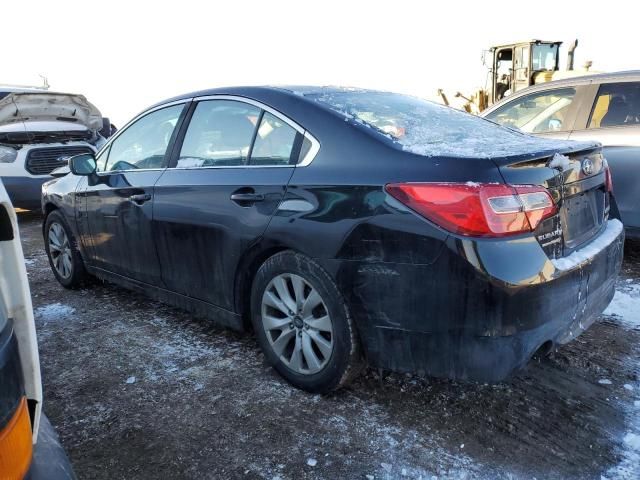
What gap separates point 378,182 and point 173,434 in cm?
146

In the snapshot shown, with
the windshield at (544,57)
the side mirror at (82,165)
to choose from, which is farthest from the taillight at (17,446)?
the windshield at (544,57)

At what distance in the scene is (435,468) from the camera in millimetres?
2170

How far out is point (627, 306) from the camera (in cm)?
374

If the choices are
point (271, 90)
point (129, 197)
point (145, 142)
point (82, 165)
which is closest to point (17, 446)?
point (271, 90)

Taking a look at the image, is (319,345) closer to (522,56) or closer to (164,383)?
(164,383)

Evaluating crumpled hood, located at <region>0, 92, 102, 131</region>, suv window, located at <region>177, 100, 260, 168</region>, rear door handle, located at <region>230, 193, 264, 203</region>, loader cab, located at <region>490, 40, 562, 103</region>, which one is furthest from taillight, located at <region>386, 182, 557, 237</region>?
loader cab, located at <region>490, 40, 562, 103</region>

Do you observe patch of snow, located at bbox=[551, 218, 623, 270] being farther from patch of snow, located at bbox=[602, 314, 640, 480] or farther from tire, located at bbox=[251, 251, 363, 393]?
tire, located at bbox=[251, 251, 363, 393]

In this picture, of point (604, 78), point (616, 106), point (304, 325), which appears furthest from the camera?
point (604, 78)

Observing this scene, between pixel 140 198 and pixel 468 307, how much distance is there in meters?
2.22

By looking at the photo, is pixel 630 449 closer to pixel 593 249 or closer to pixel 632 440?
pixel 632 440

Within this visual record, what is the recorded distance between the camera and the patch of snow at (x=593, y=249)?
2.23m

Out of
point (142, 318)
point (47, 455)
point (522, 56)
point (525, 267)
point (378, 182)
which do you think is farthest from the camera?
point (522, 56)

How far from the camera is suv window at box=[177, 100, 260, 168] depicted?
2908 millimetres

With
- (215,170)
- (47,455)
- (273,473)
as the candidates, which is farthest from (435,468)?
(215,170)
